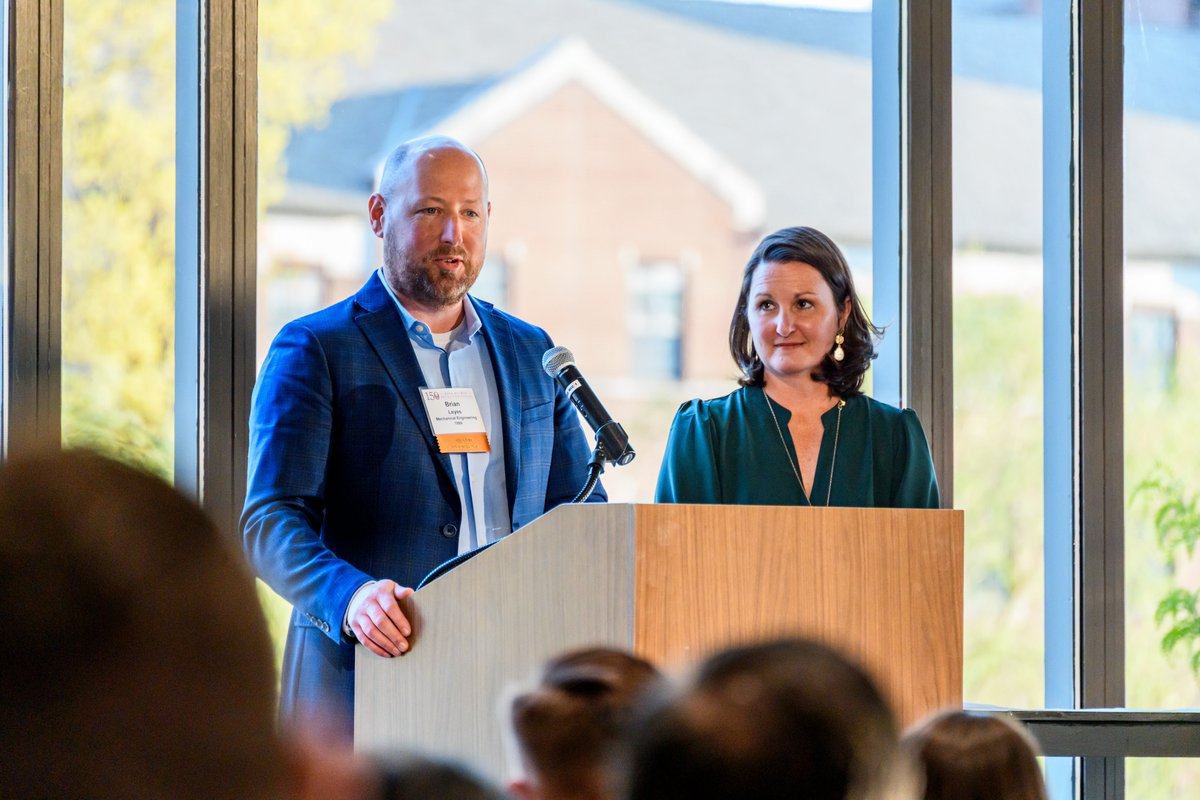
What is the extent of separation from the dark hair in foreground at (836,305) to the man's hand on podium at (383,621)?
105 cm

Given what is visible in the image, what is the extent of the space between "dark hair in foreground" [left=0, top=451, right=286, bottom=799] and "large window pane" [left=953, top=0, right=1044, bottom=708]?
344 cm

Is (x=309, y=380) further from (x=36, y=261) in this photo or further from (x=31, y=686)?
(x=31, y=686)

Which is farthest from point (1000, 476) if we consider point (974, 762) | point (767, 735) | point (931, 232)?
point (767, 735)

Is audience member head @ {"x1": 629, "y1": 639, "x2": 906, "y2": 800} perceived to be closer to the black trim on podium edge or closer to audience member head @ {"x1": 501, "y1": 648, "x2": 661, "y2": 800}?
audience member head @ {"x1": 501, "y1": 648, "x2": 661, "y2": 800}

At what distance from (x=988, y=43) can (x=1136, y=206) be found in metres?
0.61

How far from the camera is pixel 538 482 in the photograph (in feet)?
9.21

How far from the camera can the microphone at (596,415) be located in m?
2.26

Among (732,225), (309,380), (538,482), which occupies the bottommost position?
(538,482)

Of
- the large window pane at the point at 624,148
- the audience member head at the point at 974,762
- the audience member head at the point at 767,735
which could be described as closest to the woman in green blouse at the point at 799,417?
the audience member head at the point at 974,762

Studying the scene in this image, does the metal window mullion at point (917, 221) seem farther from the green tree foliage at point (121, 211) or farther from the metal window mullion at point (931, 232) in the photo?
the green tree foliage at point (121, 211)

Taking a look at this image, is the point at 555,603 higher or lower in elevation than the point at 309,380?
lower

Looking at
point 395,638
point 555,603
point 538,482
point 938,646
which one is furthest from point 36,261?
point 938,646

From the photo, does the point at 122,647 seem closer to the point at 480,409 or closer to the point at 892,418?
the point at 480,409

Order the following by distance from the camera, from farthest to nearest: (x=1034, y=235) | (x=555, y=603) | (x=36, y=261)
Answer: (x=1034, y=235), (x=36, y=261), (x=555, y=603)
